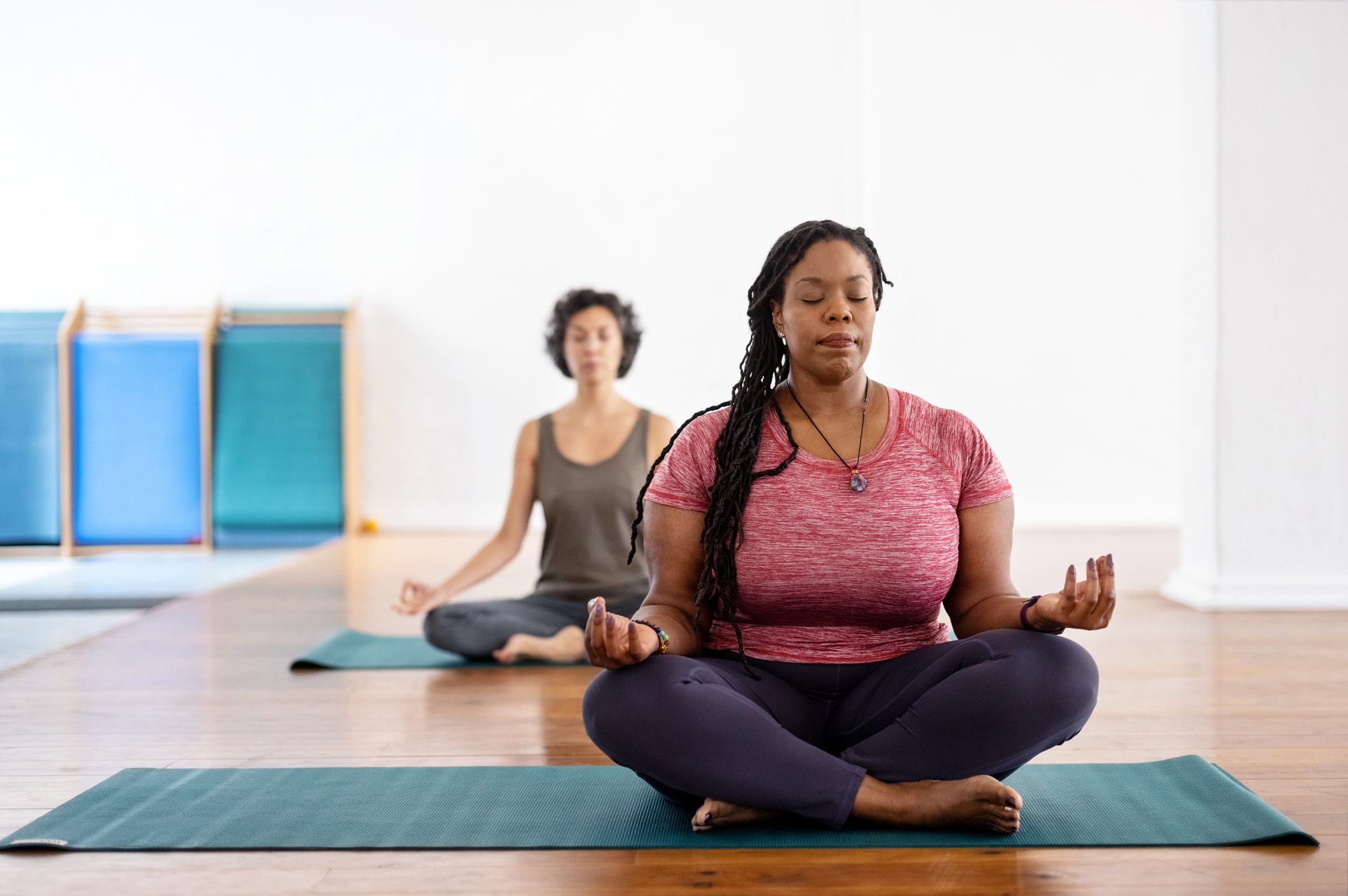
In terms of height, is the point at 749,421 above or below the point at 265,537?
above

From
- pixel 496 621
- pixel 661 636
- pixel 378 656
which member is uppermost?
pixel 661 636

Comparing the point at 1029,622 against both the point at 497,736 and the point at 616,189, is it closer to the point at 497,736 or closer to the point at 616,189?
the point at 497,736

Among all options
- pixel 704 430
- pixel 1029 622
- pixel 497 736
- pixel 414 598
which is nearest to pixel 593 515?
pixel 414 598

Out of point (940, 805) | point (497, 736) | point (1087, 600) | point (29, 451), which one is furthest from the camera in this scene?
point (29, 451)

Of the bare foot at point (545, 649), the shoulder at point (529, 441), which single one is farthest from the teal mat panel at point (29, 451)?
the bare foot at point (545, 649)

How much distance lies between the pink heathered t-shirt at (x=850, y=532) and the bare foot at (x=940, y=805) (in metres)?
0.22

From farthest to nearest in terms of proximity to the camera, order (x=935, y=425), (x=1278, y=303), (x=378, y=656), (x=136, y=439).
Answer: (x=136, y=439)
(x=1278, y=303)
(x=378, y=656)
(x=935, y=425)

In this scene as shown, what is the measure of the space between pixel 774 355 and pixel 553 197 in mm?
4818

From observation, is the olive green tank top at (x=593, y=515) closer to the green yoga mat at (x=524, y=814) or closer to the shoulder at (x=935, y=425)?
the green yoga mat at (x=524, y=814)

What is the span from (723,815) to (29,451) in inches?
209

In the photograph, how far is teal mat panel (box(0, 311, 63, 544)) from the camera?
236 inches

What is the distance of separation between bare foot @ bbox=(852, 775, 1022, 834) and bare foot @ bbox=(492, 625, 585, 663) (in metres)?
1.41

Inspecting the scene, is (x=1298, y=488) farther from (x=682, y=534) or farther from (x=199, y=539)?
(x=199, y=539)

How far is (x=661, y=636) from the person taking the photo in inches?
69.8
